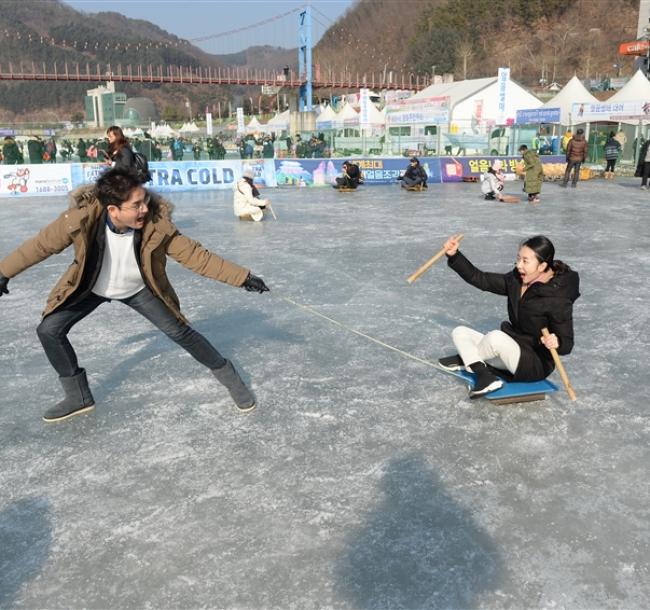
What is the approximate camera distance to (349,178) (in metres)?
16.6

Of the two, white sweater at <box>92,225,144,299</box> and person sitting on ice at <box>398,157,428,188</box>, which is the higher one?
person sitting on ice at <box>398,157,428,188</box>

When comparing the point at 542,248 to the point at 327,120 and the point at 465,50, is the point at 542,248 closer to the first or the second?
the point at 327,120

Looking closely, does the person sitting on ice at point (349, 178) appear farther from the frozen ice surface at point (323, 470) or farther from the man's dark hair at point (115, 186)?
the man's dark hair at point (115, 186)

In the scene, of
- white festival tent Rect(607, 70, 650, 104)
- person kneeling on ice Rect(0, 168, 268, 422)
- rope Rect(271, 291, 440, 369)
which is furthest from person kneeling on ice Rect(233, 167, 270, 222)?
white festival tent Rect(607, 70, 650, 104)

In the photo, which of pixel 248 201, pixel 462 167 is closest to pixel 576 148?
pixel 462 167

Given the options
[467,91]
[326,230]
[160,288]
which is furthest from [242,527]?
[467,91]

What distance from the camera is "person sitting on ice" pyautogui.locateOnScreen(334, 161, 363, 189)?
54.4ft

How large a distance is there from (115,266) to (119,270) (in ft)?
0.10

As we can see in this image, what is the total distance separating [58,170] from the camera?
16703 mm

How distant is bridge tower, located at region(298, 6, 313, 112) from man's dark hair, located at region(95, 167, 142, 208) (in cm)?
7650

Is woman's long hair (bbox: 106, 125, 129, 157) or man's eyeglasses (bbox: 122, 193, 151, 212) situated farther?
woman's long hair (bbox: 106, 125, 129, 157)

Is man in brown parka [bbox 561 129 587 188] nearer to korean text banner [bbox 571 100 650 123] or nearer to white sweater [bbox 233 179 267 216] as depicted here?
korean text banner [bbox 571 100 650 123]

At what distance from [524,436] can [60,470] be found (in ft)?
7.89

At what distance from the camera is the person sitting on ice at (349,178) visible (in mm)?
16594
